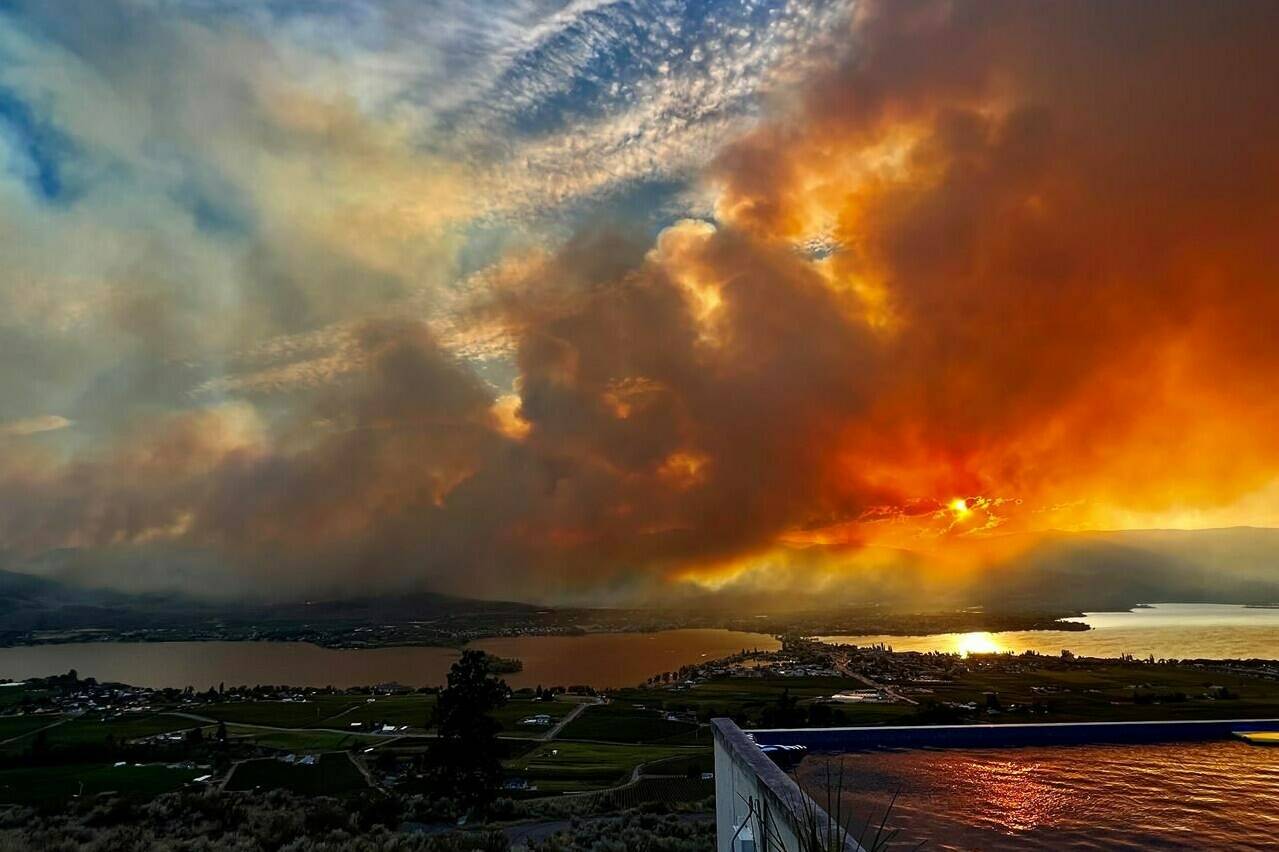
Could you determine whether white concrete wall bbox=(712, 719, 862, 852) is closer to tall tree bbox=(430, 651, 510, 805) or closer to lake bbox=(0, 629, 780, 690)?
tall tree bbox=(430, 651, 510, 805)

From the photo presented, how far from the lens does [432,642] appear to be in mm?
153375

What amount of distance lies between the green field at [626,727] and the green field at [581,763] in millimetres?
2962

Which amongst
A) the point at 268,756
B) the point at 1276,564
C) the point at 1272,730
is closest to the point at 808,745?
the point at 1272,730

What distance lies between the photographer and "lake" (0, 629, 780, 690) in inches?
3816

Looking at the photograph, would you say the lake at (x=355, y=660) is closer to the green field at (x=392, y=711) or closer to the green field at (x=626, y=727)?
the green field at (x=392, y=711)

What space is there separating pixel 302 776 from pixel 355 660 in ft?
319

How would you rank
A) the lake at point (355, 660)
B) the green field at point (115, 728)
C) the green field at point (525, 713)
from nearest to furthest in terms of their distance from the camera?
the green field at point (115, 728)
the green field at point (525, 713)
the lake at point (355, 660)

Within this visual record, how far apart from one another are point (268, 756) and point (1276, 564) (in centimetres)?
24391

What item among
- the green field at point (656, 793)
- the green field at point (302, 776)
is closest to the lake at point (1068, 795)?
the green field at point (656, 793)

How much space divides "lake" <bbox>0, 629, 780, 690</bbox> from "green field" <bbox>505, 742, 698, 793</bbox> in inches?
1738

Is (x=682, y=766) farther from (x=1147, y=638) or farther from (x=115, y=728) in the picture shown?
(x=1147, y=638)

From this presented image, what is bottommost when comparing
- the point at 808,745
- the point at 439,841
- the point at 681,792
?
the point at 681,792

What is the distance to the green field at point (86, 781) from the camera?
3284 cm

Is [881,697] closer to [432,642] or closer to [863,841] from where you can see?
[863,841]
